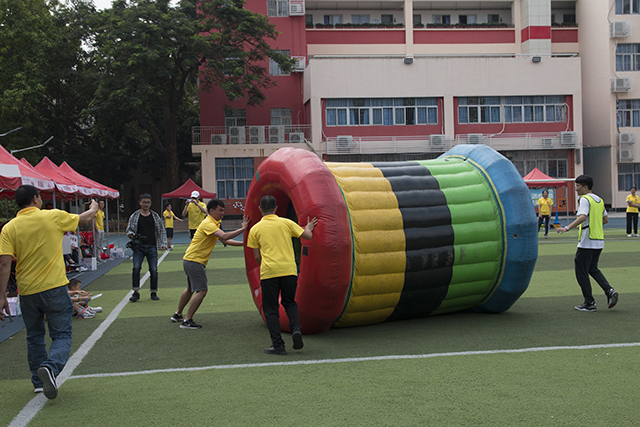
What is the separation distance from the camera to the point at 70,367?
6023 mm

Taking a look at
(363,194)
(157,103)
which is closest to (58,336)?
(363,194)

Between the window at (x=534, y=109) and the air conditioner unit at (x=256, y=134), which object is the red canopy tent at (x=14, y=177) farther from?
the window at (x=534, y=109)

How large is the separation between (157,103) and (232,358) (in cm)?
3194

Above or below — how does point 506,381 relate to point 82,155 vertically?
below

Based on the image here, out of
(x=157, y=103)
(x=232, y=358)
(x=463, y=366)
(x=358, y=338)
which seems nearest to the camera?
(x=463, y=366)

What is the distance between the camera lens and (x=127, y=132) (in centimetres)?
3897

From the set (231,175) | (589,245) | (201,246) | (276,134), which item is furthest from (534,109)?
(201,246)

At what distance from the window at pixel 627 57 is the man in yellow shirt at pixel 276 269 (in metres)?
36.2

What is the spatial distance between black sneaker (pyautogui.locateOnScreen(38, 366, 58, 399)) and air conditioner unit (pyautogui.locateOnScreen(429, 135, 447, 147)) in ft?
100

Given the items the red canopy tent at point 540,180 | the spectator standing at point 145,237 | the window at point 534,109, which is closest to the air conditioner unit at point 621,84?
the window at point 534,109

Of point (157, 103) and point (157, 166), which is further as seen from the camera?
point (157, 166)

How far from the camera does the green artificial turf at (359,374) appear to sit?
4.50 meters

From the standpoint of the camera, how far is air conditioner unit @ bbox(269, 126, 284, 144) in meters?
34.3

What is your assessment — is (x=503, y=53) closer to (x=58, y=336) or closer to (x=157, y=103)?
(x=157, y=103)
